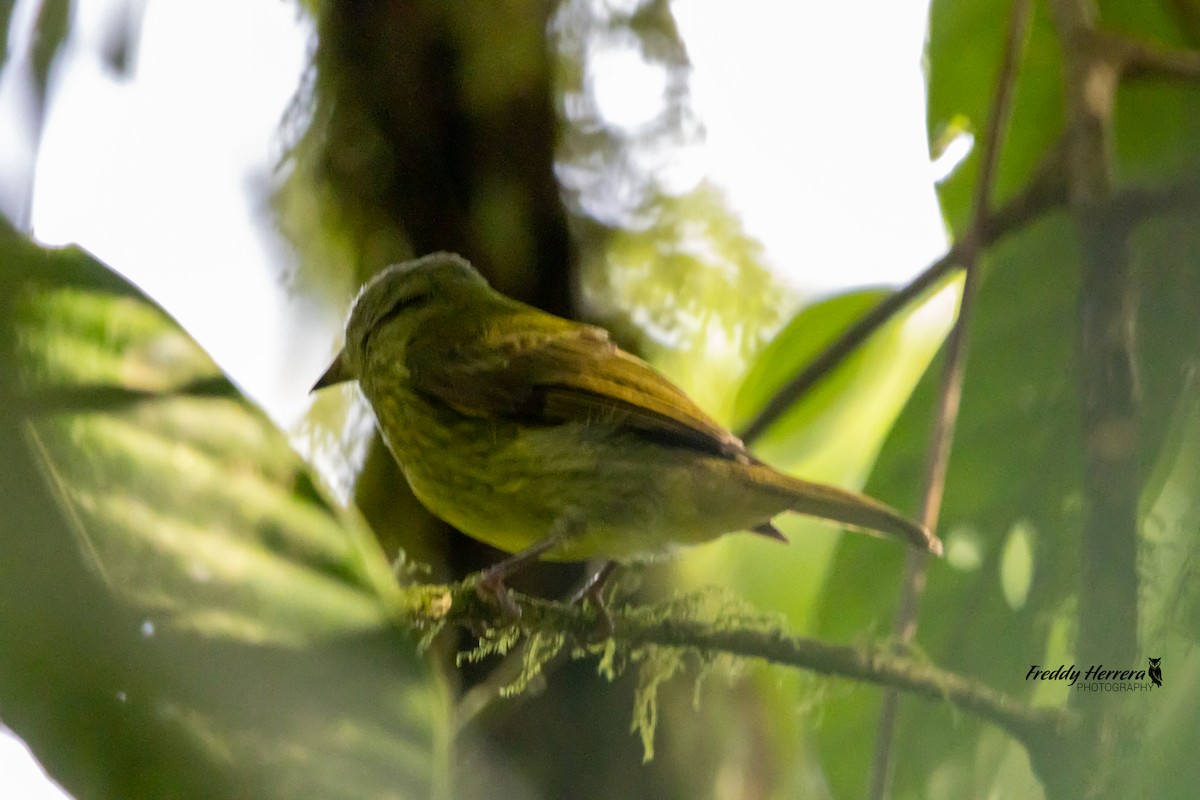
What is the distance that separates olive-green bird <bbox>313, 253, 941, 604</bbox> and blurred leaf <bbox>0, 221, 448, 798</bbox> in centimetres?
18

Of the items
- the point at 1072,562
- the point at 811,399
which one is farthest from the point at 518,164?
the point at 1072,562

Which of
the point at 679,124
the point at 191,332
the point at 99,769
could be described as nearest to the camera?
the point at 99,769

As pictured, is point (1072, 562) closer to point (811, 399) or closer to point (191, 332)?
point (811, 399)

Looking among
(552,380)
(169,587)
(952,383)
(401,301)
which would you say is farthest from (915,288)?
(169,587)

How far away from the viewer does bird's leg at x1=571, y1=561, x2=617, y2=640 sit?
2.38ft

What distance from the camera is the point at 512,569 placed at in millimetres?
739

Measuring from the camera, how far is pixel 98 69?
75cm

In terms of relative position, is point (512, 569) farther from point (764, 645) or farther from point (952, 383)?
point (952, 383)

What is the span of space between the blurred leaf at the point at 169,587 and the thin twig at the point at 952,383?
0.36 meters

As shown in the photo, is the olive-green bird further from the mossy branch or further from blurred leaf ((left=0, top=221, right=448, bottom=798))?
blurred leaf ((left=0, top=221, right=448, bottom=798))

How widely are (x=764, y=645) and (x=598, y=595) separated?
135 millimetres

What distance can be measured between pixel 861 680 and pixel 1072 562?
18 cm

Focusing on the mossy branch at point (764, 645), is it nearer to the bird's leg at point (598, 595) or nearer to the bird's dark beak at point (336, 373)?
the bird's leg at point (598, 595)

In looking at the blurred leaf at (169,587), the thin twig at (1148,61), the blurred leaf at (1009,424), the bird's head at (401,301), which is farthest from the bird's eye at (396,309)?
the thin twig at (1148,61)
